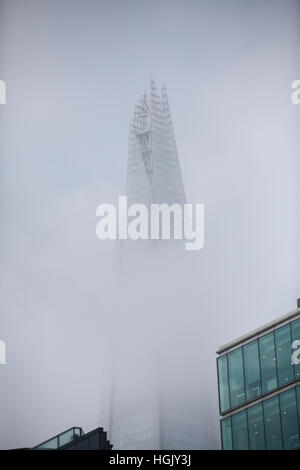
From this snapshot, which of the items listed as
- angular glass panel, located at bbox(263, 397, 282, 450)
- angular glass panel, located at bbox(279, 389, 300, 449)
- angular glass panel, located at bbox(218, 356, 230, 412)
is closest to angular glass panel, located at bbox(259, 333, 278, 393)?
angular glass panel, located at bbox(263, 397, 282, 450)

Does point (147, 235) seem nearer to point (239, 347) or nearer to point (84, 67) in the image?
point (84, 67)

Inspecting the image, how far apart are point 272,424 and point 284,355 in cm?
338

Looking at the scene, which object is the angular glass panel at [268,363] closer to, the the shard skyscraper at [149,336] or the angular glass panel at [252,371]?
the angular glass panel at [252,371]

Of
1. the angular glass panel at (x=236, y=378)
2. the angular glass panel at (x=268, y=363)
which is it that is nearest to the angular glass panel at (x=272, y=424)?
the angular glass panel at (x=268, y=363)

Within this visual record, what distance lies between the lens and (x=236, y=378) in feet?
142

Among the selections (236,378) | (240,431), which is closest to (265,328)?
(236,378)

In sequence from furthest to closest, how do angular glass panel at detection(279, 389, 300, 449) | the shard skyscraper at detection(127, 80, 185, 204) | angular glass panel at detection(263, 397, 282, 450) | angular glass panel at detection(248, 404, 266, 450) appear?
the shard skyscraper at detection(127, 80, 185, 204), angular glass panel at detection(248, 404, 266, 450), angular glass panel at detection(263, 397, 282, 450), angular glass panel at detection(279, 389, 300, 449)

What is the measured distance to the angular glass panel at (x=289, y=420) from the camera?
38.1 m

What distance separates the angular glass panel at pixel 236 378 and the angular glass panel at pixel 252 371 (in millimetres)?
385

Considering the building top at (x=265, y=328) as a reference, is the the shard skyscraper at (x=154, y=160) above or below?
above

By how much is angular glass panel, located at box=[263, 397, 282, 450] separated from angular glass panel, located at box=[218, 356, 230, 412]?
3189 millimetres

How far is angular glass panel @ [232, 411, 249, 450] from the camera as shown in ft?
Answer: 136

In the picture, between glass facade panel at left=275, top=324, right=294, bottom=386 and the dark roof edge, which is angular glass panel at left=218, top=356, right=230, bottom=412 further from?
glass facade panel at left=275, top=324, right=294, bottom=386
